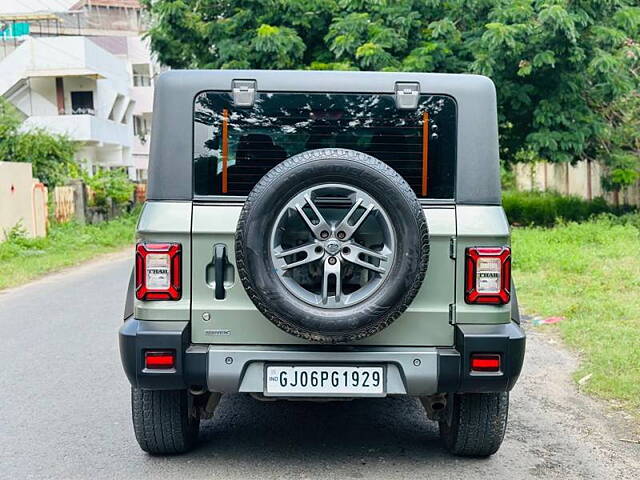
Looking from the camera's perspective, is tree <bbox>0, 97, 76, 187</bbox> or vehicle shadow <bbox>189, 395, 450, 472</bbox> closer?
vehicle shadow <bbox>189, 395, 450, 472</bbox>

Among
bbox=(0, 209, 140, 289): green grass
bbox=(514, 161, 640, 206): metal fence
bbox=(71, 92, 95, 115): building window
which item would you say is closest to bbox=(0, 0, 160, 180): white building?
bbox=(71, 92, 95, 115): building window

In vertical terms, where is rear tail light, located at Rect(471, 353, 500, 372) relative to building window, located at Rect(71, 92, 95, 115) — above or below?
below

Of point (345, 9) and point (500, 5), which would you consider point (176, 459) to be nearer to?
point (500, 5)

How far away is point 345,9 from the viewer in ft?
56.3

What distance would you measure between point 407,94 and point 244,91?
0.76 m

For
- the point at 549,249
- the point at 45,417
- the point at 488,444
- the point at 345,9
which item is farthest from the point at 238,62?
the point at 488,444

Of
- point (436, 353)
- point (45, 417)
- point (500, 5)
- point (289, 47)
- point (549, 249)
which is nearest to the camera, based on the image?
point (436, 353)

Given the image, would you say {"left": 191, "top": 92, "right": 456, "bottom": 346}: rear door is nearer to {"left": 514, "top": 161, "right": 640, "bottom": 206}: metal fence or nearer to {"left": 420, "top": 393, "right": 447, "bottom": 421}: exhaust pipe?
{"left": 420, "top": 393, "right": 447, "bottom": 421}: exhaust pipe

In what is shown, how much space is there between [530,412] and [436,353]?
179cm

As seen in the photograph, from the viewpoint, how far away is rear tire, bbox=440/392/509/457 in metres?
4.20

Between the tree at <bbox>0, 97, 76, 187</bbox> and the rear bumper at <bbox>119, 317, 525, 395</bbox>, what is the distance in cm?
1980

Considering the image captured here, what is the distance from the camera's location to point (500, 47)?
14.6m

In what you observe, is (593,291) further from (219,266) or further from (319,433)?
(219,266)

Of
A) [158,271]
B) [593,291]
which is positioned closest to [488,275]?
[158,271]
